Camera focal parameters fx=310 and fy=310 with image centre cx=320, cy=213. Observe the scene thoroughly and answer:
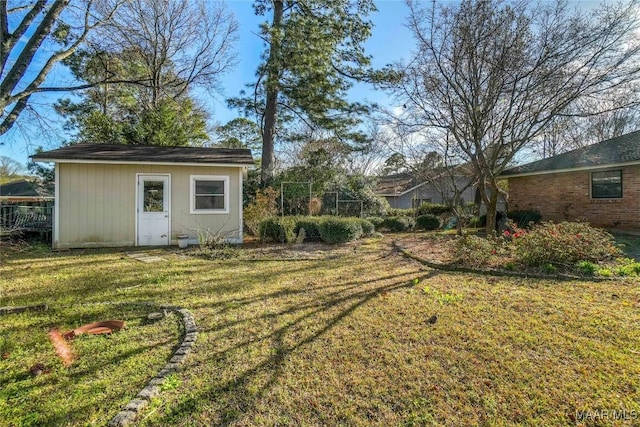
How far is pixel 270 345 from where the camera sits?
3059 mm

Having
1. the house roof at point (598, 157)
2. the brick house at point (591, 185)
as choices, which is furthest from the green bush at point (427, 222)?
the house roof at point (598, 157)

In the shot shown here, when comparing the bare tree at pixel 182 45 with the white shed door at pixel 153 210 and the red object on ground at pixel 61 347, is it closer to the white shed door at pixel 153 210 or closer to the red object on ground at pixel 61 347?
the white shed door at pixel 153 210

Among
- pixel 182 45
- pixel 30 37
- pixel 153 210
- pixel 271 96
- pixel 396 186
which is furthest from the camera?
pixel 396 186

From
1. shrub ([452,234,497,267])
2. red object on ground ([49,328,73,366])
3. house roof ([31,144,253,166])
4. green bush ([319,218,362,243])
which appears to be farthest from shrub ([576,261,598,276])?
house roof ([31,144,253,166])

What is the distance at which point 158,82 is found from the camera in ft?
55.2

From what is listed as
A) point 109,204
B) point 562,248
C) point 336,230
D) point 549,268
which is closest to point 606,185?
point 562,248

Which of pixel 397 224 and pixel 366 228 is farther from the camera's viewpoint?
pixel 397 224

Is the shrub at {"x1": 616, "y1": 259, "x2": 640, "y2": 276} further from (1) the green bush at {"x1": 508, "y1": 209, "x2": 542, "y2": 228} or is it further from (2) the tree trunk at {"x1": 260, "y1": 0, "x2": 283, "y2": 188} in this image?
(2) the tree trunk at {"x1": 260, "y1": 0, "x2": 283, "y2": 188}

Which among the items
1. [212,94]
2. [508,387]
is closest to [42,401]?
[508,387]

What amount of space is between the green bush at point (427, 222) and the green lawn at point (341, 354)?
9724 millimetres

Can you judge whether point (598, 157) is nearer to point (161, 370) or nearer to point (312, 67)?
point (312, 67)

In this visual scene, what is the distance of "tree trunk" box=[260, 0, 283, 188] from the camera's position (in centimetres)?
1280

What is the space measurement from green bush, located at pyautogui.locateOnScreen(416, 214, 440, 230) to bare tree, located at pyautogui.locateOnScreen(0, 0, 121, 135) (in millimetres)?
13894

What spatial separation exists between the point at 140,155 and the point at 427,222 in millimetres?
12213
